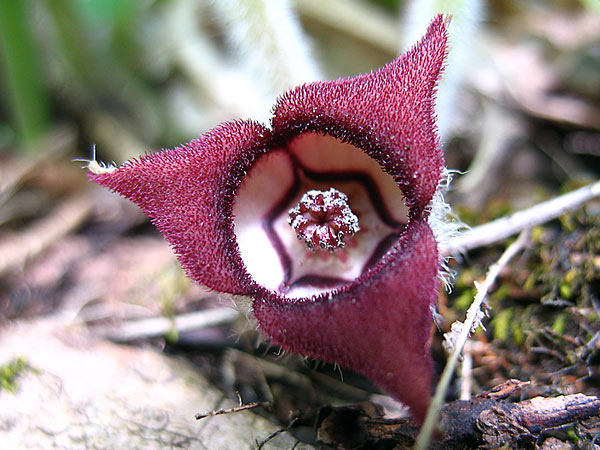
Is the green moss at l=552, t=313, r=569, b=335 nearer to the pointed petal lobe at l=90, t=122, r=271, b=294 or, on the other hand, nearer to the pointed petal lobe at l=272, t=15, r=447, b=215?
the pointed petal lobe at l=272, t=15, r=447, b=215

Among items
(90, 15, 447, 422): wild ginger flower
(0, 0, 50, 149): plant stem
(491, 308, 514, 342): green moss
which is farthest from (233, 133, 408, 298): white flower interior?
(0, 0, 50, 149): plant stem

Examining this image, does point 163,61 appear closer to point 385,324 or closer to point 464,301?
point 464,301

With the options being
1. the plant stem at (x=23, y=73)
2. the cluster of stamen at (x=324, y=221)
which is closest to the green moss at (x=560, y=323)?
the cluster of stamen at (x=324, y=221)

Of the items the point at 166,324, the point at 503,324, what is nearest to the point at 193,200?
the point at 166,324

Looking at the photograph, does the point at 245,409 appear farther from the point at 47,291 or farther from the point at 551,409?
the point at 47,291

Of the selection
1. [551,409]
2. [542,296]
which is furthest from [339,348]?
[542,296]

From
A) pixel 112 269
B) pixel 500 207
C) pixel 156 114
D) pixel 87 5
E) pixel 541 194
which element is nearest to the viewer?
pixel 500 207
